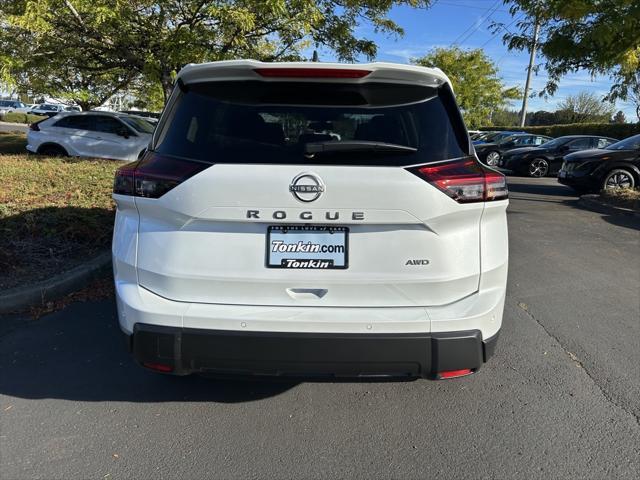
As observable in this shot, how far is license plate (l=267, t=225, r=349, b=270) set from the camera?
2.38 metres

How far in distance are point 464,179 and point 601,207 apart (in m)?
9.08

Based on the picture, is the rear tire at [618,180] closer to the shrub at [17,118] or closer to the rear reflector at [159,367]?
the rear reflector at [159,367]

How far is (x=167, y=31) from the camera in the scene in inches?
437

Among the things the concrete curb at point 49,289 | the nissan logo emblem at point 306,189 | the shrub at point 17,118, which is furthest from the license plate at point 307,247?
the shrub at point 17,118

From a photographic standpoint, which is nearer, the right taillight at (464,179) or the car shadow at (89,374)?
the right taillight at (464,179)

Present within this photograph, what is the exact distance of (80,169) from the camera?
1031 cm

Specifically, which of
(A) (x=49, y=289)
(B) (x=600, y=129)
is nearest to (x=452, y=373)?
(A) (x=49, y=289)

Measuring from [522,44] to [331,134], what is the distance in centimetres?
967

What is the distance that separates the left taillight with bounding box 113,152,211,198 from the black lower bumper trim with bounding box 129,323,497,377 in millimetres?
656

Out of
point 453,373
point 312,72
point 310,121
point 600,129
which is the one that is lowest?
point 453,373

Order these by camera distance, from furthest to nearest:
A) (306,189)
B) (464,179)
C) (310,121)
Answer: (310,121), (464,179), (306,189)

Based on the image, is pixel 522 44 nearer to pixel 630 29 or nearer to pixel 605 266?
pixel 630 29

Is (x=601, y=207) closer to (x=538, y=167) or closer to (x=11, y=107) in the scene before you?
(x=538, y=167)

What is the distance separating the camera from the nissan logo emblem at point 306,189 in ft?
7.61
